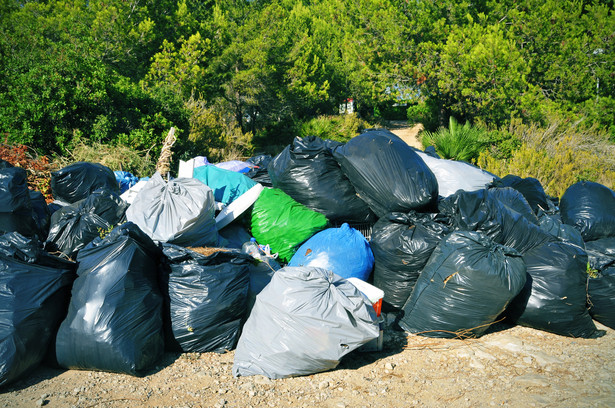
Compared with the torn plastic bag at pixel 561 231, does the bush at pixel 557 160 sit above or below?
below

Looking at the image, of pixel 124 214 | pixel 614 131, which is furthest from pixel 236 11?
pixel 124 214

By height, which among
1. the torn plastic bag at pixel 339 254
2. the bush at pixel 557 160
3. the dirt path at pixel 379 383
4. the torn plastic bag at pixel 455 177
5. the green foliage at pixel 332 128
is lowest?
the green foliage at pixel 332 128

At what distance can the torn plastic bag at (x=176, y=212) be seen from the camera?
10.5ft

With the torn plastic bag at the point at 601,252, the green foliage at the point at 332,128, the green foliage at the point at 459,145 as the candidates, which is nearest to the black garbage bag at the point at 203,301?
the torn plastic bag at the point at 601,252

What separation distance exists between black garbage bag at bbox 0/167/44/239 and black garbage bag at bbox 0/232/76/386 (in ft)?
2.11

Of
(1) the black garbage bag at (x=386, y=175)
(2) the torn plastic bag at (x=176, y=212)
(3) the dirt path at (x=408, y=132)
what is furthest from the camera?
(3) the dirt path at (x=408, y=132)

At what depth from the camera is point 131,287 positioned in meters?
2.54

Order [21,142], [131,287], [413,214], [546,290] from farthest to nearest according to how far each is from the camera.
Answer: [21,142] < [413,214] < [546,290] < [131,287]

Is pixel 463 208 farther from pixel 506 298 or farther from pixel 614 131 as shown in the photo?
pixel 614 131

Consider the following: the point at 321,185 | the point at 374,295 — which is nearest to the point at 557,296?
the point at 374,295

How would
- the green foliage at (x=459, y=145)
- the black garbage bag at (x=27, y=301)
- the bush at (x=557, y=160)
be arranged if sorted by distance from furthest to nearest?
the green foliage at (x=459, y=145)
the bush at (x=557, y=160)
the black garbage bag at (x=27, y=301)

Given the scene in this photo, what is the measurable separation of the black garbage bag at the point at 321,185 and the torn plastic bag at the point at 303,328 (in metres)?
1.35

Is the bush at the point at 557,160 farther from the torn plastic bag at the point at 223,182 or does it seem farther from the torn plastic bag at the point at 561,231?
the torn plastic bag at the point at 223,182

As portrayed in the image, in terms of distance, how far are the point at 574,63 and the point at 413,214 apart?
32.5 feet
